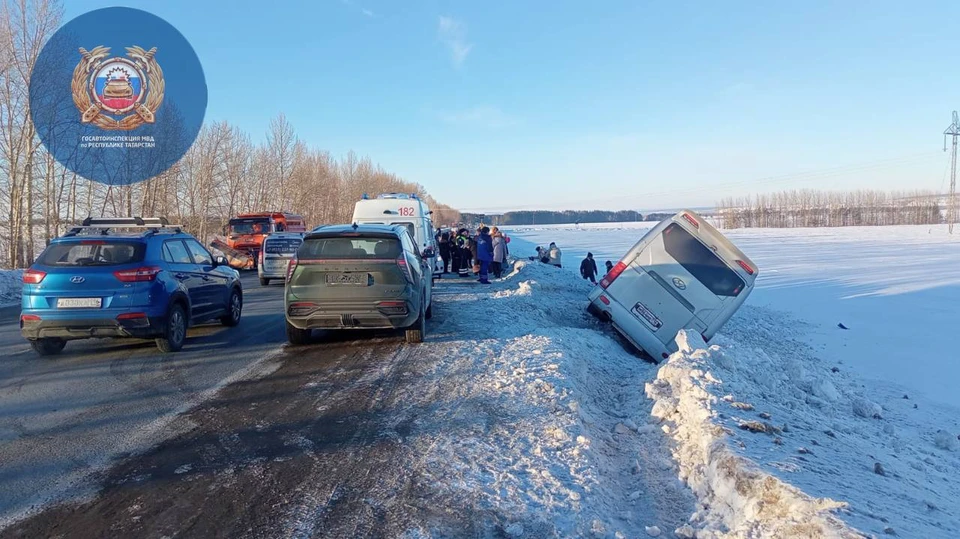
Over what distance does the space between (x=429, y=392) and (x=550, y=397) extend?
132 centimetres

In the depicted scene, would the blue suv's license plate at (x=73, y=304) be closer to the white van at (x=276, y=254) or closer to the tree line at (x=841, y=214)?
the white van at (x=276, y=254)

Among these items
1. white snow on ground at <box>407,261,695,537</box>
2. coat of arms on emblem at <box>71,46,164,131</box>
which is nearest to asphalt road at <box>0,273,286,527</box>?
white snow on ground at <box>407,261,695,537</box>

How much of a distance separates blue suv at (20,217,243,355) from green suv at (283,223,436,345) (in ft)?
5.59

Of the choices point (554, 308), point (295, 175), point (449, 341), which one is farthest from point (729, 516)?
point (295, 175)

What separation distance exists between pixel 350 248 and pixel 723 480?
5832 millimetres

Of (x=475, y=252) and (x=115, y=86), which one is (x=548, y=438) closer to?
(x=475, y=252)

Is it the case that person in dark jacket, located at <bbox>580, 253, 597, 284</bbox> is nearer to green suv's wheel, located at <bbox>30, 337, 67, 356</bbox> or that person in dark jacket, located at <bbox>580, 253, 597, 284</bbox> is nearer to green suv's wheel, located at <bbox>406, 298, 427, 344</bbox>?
green suv's wheel, located at <bbox>406, 298, 427, 344</bbox>

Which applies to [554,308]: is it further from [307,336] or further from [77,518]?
[77,518]

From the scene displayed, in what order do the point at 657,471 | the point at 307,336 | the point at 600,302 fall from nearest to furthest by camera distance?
the point at 657,471
the point at 307,336
the point at 600,302

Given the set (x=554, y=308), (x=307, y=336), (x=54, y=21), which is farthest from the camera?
(x=54, y=21)

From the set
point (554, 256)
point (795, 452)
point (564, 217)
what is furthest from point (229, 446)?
point (564, 217)

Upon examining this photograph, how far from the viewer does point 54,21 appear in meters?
22.1

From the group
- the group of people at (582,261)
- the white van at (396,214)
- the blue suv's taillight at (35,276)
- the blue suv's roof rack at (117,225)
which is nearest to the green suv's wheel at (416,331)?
the blue suv's roof rack at (117,225)

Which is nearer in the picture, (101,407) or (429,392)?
(101,407)
